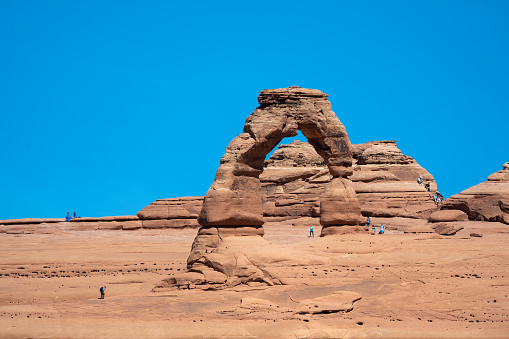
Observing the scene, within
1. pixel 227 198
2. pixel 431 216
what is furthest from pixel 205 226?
pixel 431 216

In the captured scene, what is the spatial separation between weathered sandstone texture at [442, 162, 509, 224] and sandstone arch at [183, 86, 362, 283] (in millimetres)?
9449

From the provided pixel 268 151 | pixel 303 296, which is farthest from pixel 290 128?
Answer: pixel 303 296

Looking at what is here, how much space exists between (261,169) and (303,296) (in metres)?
5.34

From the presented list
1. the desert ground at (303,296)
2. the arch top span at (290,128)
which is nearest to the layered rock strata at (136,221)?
the desert ground at (303,296)

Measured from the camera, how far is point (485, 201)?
103 feet

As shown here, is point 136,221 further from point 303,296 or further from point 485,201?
point 303,296

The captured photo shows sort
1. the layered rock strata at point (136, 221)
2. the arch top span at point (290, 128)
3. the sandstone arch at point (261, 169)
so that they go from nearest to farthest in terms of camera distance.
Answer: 1. the sandstone arch at point (261, 169)
2. the arch top span at point (290, 128)
3. the layered rock strata at point (136, 221)

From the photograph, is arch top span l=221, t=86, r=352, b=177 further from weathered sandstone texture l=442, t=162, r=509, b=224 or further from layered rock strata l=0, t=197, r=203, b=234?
layered rock strata l=0, t=197, r=203, b=234

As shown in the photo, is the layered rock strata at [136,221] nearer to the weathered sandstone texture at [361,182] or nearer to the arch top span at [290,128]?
the weathered sandstone texture at [361,182]

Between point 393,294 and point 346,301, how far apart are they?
1.42m

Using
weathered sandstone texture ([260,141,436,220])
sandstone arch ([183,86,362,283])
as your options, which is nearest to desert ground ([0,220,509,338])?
sandstone arch ([183,86,362,283])

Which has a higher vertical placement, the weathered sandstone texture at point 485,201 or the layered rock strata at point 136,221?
the layered rock strata at point 136,221

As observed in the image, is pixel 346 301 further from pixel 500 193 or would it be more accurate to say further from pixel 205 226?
pixel 500 193

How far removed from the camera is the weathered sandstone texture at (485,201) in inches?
1190
